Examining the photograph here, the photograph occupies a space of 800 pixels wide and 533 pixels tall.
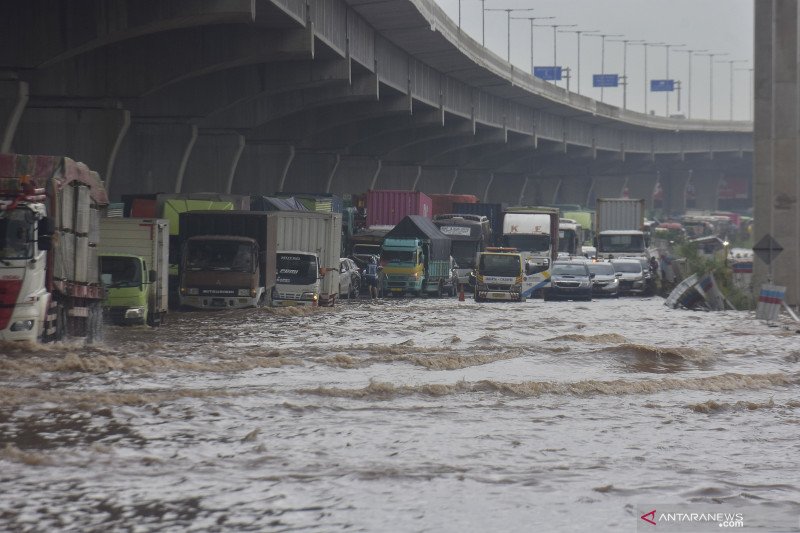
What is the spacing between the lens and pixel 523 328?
32875 millimetres

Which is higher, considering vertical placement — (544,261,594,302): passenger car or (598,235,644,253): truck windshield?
(598,235,644,253): truck windshield

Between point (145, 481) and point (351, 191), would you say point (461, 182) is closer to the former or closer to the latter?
point (351, 191)

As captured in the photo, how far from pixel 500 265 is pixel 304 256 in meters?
11.3

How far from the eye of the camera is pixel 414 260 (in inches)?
1877

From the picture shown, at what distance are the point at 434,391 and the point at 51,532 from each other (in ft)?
30.6

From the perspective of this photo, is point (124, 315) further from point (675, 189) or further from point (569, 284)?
point (675, 189)

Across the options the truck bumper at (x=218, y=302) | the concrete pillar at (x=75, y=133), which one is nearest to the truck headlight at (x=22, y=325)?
the truck bumper at (x=218, y=302)

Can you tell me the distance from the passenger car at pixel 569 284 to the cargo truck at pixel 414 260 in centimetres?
415

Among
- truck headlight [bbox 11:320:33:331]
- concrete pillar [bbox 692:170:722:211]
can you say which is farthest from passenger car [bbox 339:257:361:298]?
concrete pillar [bbox 692:170:722:211]

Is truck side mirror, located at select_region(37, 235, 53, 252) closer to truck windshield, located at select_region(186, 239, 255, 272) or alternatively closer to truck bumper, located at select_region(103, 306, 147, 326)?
truck bumper, located at select_region(103, 306, 147, 326)

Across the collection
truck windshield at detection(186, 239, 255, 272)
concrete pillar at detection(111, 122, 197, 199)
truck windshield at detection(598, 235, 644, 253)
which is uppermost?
concrete pillar at detection(111, 122, 197, 199)

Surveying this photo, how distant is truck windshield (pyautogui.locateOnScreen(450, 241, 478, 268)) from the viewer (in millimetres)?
55781

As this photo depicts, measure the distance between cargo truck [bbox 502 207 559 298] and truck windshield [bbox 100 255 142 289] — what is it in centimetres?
2304

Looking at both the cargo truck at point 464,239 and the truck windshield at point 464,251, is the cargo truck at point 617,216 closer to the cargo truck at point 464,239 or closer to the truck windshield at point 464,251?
the cargo truck at point 464,239
